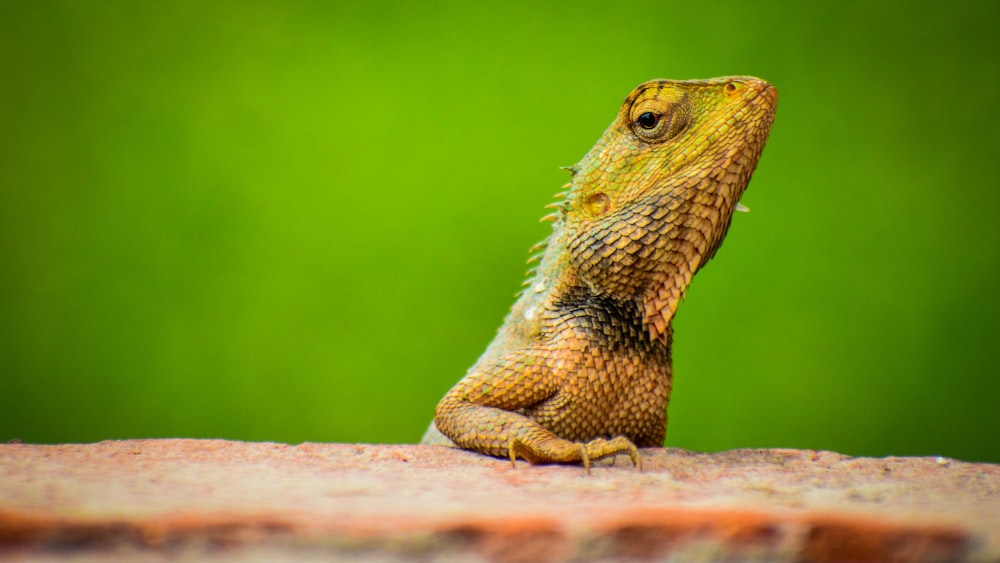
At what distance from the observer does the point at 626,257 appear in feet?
11.8

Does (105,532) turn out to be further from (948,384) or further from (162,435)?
(948,384)

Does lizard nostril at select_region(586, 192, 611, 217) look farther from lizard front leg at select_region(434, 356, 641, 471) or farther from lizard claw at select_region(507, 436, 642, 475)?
lizard claw at select_region(507, 436, 642, 475)

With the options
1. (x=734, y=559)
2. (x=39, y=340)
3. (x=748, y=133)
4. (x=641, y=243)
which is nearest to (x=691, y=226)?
(x=641, y=243)

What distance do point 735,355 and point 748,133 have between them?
3098 millimetres

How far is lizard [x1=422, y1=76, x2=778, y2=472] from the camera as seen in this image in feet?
11.6

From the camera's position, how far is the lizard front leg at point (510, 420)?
10.3ft

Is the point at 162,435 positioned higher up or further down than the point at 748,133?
further down

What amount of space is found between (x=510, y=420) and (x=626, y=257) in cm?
79

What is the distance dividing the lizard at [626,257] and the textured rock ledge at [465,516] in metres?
0.72

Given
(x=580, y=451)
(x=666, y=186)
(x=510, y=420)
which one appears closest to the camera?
(x=580, y=451)

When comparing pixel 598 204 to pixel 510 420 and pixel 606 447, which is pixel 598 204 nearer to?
pixel 510 420

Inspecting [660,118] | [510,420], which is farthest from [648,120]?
[510,420]

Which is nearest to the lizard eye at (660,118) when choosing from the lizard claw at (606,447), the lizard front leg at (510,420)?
the lizard front leg at (510,420)

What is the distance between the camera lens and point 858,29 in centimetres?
622
